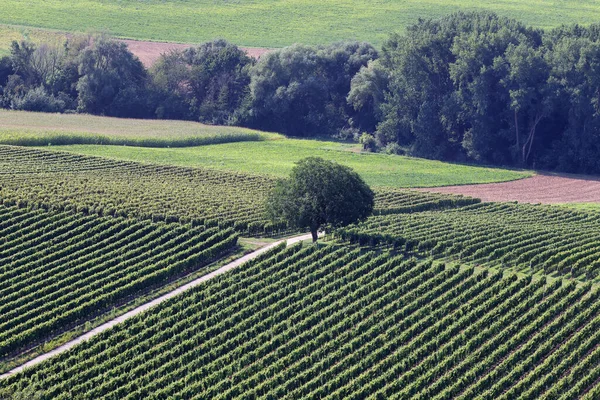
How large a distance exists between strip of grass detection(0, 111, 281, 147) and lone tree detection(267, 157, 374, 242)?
50.8 meters

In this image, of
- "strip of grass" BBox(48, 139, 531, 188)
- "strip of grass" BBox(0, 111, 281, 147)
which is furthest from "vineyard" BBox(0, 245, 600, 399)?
"strip of grass" BBox(0, 111, 281, 147)

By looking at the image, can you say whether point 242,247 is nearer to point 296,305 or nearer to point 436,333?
point 296,305

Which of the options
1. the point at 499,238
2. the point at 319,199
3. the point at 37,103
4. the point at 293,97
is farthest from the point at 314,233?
the point at 37,103

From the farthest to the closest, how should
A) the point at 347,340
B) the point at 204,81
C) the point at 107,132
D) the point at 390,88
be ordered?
1. the point at 204,81
2. the point at 390,88
3. the point at 107,132
4. the point at 347,340

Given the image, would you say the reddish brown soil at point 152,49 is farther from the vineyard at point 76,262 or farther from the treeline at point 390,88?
the vineyard at point 76,262

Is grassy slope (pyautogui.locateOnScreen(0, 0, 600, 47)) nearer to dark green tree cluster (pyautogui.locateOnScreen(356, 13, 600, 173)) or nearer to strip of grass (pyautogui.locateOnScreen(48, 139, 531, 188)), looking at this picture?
dark green tree cluster (pyautogui.locateOnScreen(356, 13, 600, 173))

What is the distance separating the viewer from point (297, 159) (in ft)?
433

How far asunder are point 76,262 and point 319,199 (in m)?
17.2

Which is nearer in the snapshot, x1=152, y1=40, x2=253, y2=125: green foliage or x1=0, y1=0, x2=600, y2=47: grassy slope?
x1=152, y1=40, x2=253, y2=125: green foliage

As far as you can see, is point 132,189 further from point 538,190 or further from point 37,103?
point 37,103

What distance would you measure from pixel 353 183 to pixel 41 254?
22.2 metres

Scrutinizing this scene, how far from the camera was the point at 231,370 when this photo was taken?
2466 inches

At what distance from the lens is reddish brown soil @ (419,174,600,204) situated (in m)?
114

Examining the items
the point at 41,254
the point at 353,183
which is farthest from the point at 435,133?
the point at 41,254
